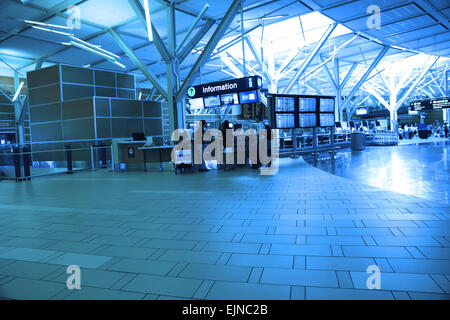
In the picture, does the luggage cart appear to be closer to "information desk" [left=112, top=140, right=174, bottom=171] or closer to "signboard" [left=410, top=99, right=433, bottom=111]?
"information desk" [left=112, top=140, right=174, bottom=171]

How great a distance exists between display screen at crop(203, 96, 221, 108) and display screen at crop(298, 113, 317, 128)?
3542 millimetres

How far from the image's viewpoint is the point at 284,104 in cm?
1355

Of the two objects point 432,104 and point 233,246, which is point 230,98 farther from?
point 432,104

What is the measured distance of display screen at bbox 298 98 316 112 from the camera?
46.2 feet

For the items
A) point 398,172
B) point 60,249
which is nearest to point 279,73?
point 398,172

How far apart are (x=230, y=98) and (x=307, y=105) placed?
132 inches

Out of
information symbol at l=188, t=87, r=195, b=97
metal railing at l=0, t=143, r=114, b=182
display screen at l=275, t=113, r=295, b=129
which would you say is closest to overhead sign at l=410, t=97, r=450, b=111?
display screen at l=275, t=113, r=295, b=129

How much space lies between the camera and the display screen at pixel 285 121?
13.3m

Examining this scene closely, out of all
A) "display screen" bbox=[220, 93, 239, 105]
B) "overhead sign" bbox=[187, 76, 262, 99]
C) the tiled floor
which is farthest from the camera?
"display screen" bbox=[220, 93, 239, 105]

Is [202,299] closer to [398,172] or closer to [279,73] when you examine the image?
[398,172]
